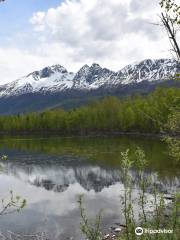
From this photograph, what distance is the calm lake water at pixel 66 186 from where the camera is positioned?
28766mm

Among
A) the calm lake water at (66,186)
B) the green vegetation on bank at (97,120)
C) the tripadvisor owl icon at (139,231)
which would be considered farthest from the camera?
the green vegetation on bank at (97,120)

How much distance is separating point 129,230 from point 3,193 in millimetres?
35362

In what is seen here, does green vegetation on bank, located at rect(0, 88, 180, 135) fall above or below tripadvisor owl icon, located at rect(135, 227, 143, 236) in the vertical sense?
above

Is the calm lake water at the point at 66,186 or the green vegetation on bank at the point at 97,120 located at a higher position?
the green vegetation on bank at the point at 97,120

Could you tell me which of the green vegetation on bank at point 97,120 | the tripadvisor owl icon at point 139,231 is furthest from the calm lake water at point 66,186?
the green vegetation on bank at point 97,120

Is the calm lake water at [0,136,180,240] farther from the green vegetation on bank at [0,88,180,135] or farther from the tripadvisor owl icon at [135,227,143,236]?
the green vegetation on bank at [0,88,180,135]

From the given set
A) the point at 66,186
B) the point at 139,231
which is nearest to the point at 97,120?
the point at 66,186

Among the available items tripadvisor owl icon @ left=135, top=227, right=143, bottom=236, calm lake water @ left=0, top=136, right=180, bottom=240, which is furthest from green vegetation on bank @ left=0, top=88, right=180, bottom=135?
tripadvisor owl icon @ left=135, top=227, right=143, bottom=236

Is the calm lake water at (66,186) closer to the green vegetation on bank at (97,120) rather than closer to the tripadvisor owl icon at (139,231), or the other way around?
the tripadvisor owl icon at (139,231)

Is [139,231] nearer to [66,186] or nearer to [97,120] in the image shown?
[66,186]

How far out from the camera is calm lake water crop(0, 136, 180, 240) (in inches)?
1133

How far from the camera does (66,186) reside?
45.6m

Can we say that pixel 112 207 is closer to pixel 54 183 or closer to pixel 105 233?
pixel 105 233

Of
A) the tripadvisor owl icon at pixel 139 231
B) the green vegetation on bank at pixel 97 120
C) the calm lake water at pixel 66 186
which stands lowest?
the calm lake water at pixel 66 186
